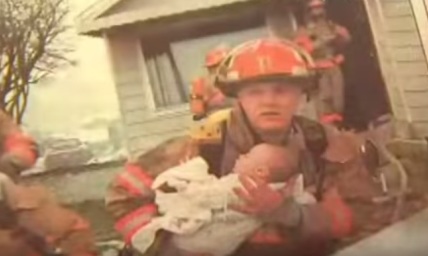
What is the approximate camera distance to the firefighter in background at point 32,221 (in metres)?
1.58

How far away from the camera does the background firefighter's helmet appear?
161cm

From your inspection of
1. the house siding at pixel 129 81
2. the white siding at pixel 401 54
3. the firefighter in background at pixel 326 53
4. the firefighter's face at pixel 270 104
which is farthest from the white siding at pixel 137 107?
the white siding at pixel 401 54

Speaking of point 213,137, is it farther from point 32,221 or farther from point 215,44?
point 32,221

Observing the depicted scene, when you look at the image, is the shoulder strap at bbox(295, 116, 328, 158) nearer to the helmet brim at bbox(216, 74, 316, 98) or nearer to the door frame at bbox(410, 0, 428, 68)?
the helmet brim at bbox(216, 74, 316, 98)

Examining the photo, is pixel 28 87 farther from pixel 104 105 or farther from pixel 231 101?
pixel 231 101

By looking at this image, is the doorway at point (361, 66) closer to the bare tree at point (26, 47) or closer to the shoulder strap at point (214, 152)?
the shoulder strap at point (214, 152)

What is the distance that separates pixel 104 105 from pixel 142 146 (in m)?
0.09

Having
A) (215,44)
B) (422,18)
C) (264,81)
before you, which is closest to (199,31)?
(215,44)

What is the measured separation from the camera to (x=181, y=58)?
1623 millimetres

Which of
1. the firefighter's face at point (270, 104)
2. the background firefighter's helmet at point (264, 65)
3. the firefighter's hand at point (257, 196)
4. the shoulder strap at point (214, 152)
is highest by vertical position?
the background firefighter's helmet at point (264, 65)

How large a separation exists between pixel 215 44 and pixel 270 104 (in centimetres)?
13

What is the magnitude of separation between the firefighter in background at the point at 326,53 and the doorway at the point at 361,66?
0.04 feet

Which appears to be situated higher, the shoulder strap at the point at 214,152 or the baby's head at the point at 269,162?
the shoulder strap at the point at 214,152

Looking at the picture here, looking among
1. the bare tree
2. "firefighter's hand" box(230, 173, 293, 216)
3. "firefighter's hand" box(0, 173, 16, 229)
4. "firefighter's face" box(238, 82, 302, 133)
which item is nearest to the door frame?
"firefighter's face" box(238, 82, 302, 133)
